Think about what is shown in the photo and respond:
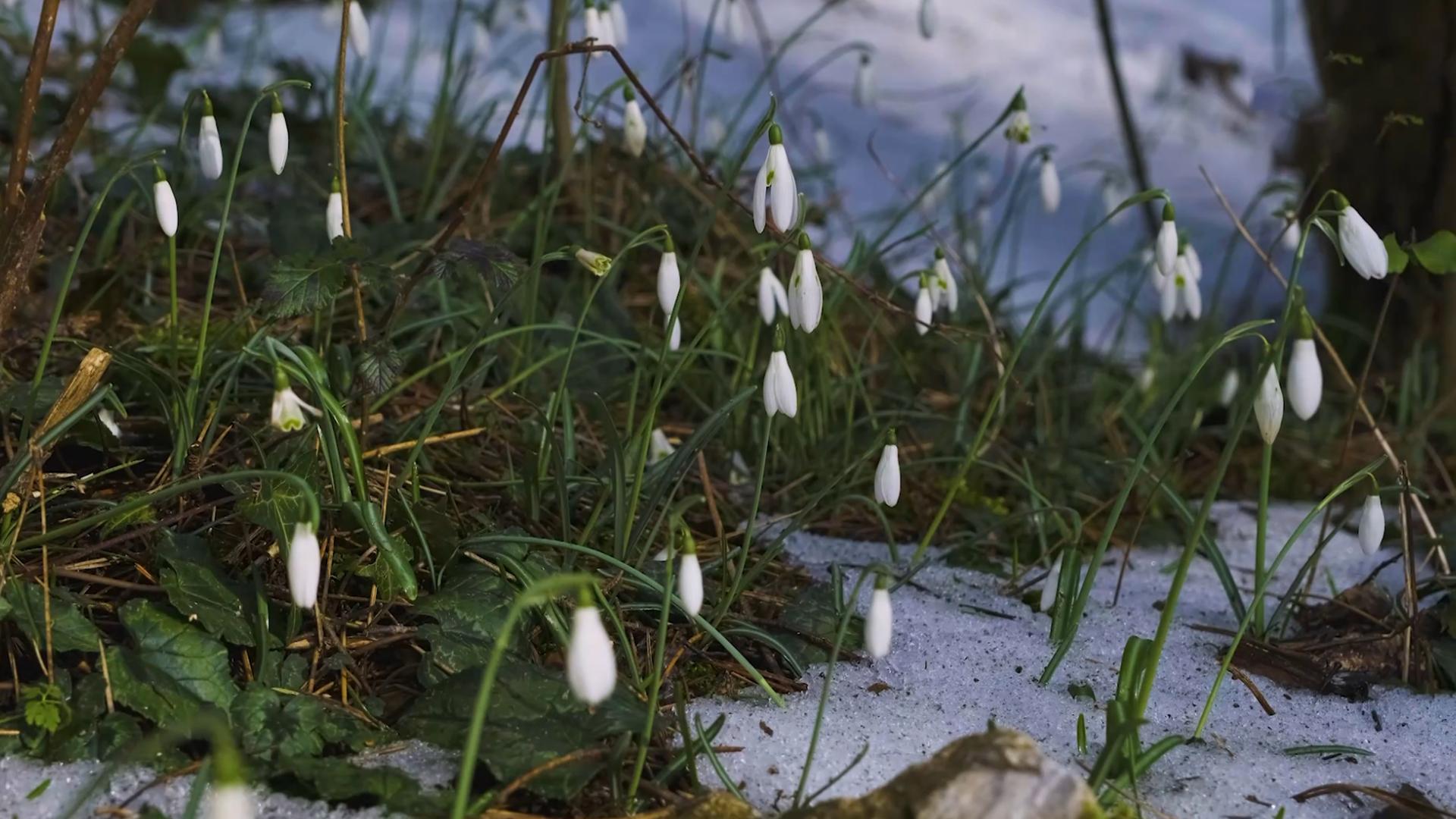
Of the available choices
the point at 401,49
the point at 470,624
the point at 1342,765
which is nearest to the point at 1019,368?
the point at 1342,765

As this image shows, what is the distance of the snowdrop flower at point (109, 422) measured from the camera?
1.77 m

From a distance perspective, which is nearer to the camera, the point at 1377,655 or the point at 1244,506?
the point at 1377,655

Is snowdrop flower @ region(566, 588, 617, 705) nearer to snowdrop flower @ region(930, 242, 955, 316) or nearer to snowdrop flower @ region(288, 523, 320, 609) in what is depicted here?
snowdrop flower @ region(288, 523, 320, 609)

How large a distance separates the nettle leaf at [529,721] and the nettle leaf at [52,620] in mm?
373

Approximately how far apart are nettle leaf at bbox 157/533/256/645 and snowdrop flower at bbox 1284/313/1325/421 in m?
1.22

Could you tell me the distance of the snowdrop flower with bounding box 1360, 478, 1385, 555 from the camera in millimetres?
1664

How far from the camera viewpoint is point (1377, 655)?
72.4 inches

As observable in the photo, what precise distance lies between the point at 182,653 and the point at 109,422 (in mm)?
527

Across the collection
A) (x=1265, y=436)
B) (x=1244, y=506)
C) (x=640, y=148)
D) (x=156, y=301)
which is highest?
(x=640, y=148)

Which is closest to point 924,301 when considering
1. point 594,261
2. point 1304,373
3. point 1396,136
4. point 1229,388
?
point 594,261

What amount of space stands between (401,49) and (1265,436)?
170 inches

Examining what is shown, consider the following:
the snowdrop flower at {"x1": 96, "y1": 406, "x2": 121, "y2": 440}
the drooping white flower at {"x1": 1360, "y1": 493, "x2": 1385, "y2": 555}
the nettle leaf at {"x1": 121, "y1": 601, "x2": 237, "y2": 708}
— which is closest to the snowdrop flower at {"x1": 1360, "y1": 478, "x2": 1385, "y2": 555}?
the drooping white flower at {"x1": 1360, "y1": 493, "x2": 1385, "y2": 555}

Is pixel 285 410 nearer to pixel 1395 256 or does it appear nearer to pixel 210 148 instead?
pixel 210 148

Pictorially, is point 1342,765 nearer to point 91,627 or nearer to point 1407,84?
point 91,627
